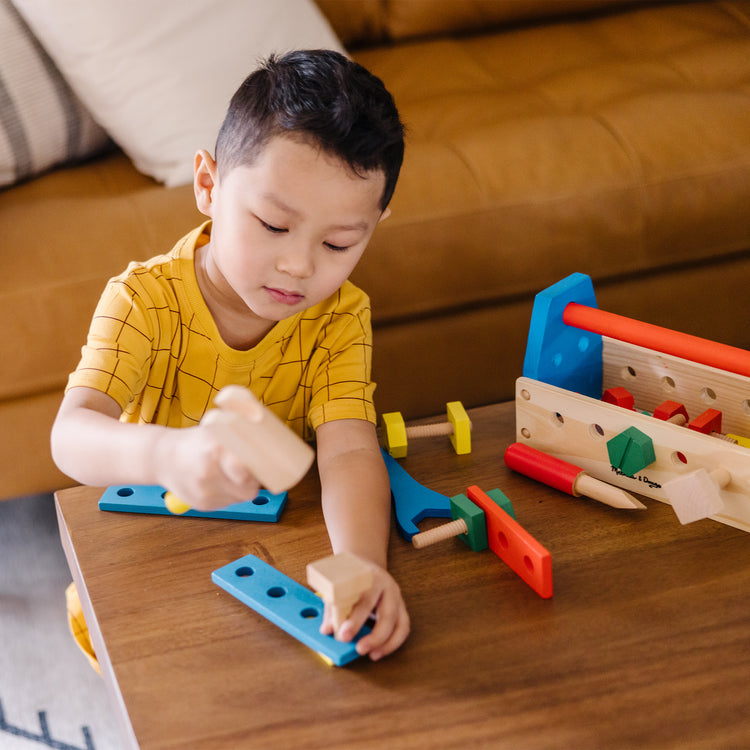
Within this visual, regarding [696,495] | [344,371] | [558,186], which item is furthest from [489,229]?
[696,495]

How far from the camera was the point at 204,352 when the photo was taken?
2.88ft

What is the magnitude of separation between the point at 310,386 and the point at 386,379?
382mm

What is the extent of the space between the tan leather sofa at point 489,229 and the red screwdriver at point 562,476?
46 centimetres

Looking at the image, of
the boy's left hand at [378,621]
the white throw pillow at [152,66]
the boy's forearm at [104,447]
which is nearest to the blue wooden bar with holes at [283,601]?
the boy's left hand at [378,621]

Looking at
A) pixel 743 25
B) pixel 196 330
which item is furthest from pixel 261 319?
pixel 743 25

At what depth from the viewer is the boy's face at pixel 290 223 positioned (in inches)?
27.9

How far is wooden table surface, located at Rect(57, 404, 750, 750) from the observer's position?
552 millimetres

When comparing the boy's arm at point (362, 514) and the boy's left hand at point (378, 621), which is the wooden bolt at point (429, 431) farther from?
the boy's left hand at point (378, 621)

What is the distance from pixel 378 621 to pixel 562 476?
23 cm

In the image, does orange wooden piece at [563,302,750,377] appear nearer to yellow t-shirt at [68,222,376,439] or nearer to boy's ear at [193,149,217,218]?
yellow t-shirt at [68,222,376,439]

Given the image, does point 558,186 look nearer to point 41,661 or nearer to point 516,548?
point 516,548

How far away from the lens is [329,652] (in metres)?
0.60

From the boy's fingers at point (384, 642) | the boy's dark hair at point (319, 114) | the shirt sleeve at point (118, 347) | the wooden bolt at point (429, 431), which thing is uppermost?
the boy's dark hair at point (319, 114)

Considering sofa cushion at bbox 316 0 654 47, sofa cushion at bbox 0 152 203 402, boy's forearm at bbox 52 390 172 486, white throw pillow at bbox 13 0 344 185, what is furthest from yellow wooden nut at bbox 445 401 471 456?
sofa cushion at bbox 316 0 654 47
